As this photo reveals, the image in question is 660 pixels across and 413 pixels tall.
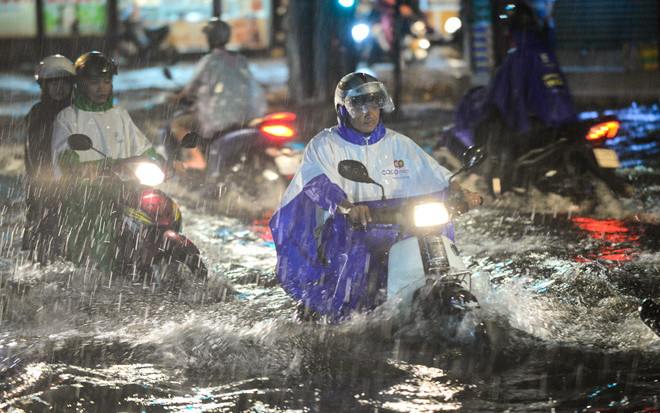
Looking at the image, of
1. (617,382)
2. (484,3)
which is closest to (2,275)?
(617,382)

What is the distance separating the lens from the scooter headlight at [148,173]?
6.00 meters

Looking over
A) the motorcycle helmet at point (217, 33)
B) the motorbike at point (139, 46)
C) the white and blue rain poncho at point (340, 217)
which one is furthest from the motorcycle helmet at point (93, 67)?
the motorbike at point (139, 46)

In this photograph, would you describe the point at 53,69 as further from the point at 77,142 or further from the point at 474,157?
the point at 474,157

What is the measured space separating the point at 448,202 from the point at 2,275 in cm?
389

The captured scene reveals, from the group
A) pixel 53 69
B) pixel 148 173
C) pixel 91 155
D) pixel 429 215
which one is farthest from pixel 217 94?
pixel 429 215

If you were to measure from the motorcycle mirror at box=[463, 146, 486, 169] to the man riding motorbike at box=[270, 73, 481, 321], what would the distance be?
23cm

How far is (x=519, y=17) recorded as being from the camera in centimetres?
867

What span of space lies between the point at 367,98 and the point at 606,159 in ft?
13.0

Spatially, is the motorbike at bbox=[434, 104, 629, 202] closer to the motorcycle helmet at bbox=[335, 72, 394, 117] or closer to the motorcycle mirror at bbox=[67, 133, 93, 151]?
the motorcycle helmet at bbox=[335, 72, 394, 117]

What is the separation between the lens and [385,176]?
530cm

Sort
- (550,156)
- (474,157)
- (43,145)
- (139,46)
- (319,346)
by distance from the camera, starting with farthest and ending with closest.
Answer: (139,46) → (550,156) → (43,145) → (319,346) → (474,157)

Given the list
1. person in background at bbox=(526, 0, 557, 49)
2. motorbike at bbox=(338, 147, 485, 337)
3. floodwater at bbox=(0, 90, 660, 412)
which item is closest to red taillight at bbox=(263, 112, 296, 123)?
floodwater at bbox=(0, 90, 660, 412)

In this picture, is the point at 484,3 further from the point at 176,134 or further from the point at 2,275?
the point at 2,275

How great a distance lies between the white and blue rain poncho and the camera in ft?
16.8
